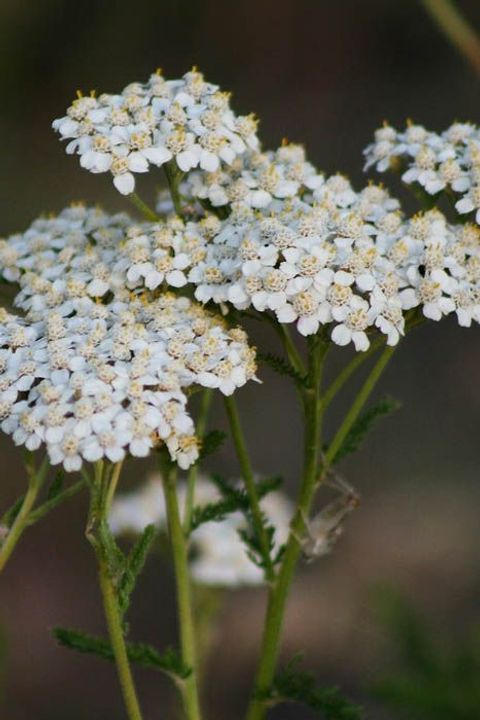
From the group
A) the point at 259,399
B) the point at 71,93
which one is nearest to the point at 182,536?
the point at 259,399

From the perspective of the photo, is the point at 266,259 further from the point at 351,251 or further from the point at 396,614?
the point at 396,614

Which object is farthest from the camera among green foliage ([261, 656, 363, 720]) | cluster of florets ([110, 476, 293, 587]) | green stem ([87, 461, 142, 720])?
cluster of florets ([110, 476, 293, 587])

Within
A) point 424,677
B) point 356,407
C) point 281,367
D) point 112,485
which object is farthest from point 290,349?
point 424,677

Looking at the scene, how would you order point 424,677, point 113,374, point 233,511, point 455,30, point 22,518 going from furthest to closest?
A: point 455,30
point 424,677
point 233,511
point 22,518
point 113,374

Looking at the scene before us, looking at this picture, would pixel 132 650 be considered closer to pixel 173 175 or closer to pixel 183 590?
pixel 183 590

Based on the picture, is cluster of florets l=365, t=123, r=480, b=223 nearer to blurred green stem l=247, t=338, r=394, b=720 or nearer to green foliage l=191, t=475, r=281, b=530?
blurred green stem l=247, t=338, r=394, b=720

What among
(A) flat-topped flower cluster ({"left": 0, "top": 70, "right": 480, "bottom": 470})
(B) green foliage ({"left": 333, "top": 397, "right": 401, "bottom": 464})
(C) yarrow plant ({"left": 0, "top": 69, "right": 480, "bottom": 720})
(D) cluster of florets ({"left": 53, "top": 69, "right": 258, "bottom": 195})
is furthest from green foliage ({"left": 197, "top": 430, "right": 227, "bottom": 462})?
(D) cluster of florets ({"left": 53, "top": 69, "right": 258, "bottom": 195})
